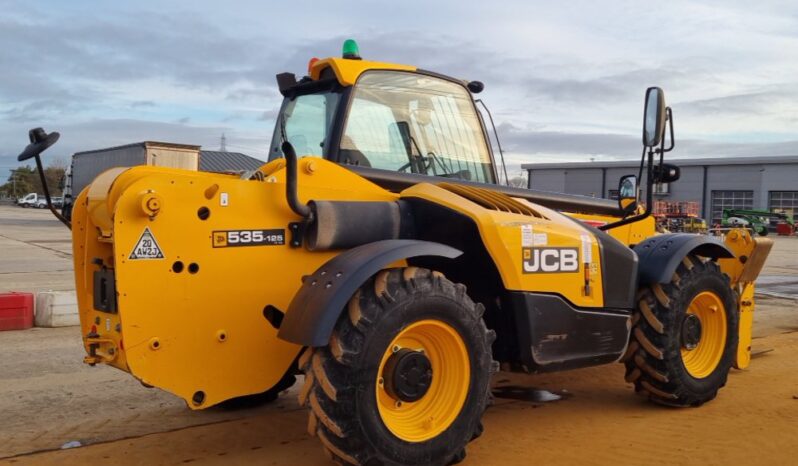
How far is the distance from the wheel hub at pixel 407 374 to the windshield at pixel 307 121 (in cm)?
162

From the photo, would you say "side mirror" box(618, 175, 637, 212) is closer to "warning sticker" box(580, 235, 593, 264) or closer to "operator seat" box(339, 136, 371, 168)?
"warning sticker" box(580, 235, 593, 264)

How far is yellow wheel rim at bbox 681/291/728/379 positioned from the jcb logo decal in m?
1.51

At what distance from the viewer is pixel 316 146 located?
16.3ft

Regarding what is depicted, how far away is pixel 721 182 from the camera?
53.5m

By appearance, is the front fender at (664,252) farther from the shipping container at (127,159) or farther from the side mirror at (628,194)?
the shipping container at (127,159)

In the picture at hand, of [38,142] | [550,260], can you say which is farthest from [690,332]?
[38,142]

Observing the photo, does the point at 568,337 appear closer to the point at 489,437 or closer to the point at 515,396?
the point at 489,437

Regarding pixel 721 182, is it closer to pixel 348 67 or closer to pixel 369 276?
pixel 348 67

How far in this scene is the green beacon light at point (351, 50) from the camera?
201 inches

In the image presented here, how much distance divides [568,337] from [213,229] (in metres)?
2.33

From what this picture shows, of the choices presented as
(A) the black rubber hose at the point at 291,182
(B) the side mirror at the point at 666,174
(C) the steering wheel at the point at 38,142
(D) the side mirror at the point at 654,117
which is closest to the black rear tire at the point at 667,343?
(B) the side mirror at the point at 666,174

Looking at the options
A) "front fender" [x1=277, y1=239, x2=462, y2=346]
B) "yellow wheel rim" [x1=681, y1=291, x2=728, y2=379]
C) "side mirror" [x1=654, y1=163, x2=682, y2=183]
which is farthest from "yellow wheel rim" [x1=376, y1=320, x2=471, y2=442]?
"yellow wheel rim" [x1=681, y1=291, x2=728, y2=379]

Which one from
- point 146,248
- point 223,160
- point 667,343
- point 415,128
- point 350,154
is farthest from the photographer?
point 223,160

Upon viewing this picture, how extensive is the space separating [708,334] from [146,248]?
440 centimetres
